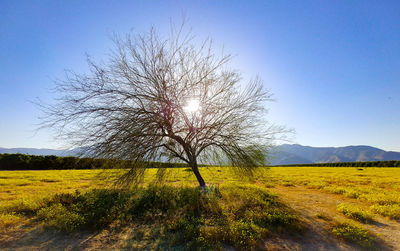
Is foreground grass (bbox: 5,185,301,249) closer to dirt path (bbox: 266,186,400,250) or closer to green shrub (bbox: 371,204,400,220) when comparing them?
dirt path (bbox: 266,186,400,250)

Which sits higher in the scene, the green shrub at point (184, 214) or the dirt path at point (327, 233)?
the green shrub at point (184, 214)

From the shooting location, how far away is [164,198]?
871cm

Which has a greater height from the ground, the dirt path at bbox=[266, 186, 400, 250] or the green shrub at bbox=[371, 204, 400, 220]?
the green shrub at bbox=[371, 204, 400, 220]

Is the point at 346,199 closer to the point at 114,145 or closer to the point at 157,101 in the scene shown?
the point at 157,101

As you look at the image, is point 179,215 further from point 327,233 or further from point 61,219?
point 327,233

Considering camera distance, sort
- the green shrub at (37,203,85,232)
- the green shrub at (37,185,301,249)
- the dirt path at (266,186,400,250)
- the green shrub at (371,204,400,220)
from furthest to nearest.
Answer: the green shrub at (371,204,400,220), the green shrub at (37,203,85,232), the green shrub at (37,185,301,249), the dirt path at (266,186,400,250)

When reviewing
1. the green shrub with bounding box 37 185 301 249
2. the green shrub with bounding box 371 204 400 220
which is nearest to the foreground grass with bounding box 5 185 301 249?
the green shrub with bounding box 37 185 301 249

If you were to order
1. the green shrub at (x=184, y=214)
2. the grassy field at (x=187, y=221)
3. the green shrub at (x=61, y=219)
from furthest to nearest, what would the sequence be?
the green shrub at (x=61, y=219), the green shrub at (x=184, y=214), the grassy field at (x=187, y=221)

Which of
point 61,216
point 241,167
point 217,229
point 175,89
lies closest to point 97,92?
point 175,89

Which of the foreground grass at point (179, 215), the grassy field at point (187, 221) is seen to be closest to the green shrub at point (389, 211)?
the grassy field at point (187, 221)

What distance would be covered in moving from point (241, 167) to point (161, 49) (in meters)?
7.15

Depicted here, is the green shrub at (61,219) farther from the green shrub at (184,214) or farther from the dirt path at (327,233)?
the dirt path at (327,233)

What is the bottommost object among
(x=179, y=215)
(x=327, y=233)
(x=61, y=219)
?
(x=327, y=233)

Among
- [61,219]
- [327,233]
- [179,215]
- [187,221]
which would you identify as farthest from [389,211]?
[61,219]
